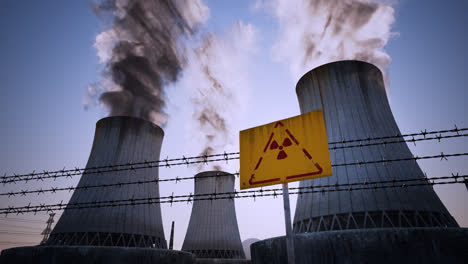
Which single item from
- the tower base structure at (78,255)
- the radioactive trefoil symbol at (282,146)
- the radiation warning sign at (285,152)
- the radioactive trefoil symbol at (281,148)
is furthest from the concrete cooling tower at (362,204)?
the tower base structure at (78,255)

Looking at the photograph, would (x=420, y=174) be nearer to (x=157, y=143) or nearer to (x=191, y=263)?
(x=191, y=263)

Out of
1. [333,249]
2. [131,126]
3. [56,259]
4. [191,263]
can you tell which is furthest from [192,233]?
[333,249]

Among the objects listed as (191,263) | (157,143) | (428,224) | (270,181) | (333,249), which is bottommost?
(191,263)

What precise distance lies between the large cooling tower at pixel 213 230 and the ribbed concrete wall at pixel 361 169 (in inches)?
434

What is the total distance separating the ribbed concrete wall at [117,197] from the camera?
14.3 meters

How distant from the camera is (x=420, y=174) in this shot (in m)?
11.5

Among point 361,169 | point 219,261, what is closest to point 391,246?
point 361,169

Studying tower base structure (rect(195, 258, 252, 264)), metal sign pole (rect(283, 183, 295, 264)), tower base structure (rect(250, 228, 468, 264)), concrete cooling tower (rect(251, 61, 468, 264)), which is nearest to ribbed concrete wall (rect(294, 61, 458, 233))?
concrete cooling tower (rect(251, 61, 468, 264))

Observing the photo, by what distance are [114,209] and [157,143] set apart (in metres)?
5.29

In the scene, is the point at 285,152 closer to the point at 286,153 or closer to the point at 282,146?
the point at 286,153

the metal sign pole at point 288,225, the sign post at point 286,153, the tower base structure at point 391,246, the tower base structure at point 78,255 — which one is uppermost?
the sign post at point 286,153

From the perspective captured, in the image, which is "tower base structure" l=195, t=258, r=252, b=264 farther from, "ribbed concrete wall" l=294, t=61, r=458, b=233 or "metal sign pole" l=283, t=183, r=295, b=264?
"metal sign pole" l=283, t=183, r=295, b=264

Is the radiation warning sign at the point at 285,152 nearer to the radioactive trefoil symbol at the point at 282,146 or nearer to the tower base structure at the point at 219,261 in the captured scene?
the radioactive trefoil symbol at the point at 282,146

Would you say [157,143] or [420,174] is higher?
[157,143]
